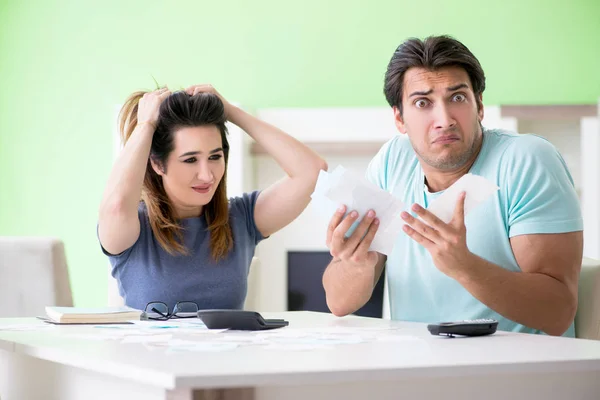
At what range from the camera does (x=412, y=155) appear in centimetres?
226

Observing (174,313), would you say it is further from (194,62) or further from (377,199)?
(194,62)

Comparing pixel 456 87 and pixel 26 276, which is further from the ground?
pixel 456 87

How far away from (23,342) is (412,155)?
115 centimetres

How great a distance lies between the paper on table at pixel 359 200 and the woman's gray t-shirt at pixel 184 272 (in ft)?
2.11

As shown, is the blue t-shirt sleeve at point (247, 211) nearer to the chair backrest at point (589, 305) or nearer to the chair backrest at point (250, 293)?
the chair backrest at point (250, 293)

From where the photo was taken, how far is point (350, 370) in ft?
3.41

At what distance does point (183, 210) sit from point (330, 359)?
1.39 m

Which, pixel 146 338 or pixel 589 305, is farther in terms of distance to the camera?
pixel 589 305

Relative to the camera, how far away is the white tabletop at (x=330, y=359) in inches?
39.9

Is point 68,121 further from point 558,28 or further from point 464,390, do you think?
point 464,390

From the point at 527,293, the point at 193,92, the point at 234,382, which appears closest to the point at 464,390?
the point at 234,382

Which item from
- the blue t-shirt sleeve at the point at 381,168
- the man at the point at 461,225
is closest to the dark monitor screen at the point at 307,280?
the blue t-shirt sleeve at the point at 381,168

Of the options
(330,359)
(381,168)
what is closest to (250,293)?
(381,168)

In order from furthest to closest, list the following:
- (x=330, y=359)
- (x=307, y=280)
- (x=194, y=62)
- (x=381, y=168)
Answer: (x=194, y=62)
(x=307, y=280)
(x=381, y=168)
(x=330, y=359)
